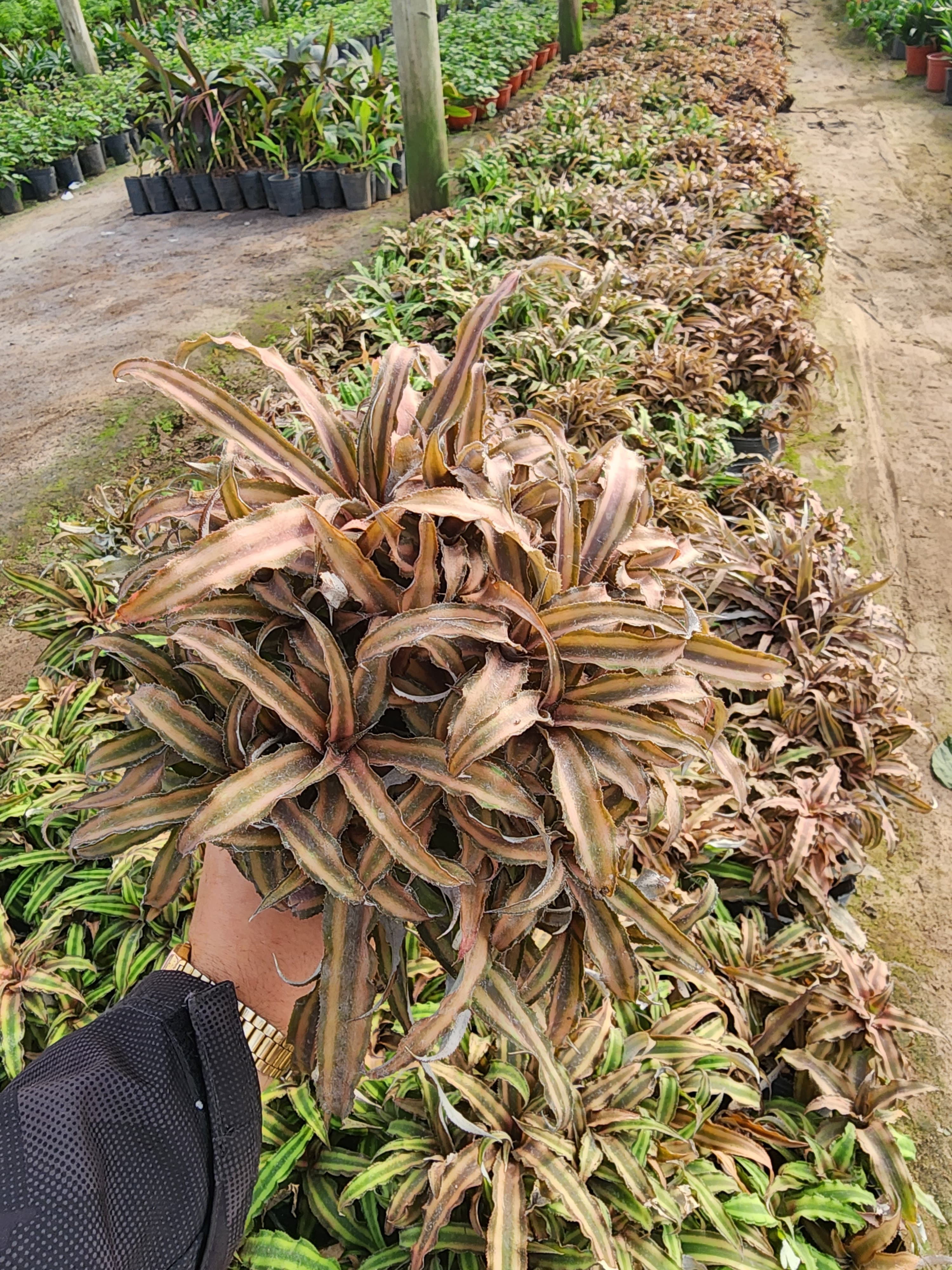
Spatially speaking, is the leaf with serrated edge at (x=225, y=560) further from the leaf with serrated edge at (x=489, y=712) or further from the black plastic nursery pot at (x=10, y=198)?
the black plastic nursery pot at (x=10, y=198)

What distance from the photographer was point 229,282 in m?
5.75

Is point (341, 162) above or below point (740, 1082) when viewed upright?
above

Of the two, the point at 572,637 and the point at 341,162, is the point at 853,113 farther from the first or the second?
the point at 572,637

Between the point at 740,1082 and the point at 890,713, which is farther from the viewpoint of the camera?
the point at 890,713

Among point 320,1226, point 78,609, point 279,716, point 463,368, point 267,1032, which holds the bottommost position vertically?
point 320,1226

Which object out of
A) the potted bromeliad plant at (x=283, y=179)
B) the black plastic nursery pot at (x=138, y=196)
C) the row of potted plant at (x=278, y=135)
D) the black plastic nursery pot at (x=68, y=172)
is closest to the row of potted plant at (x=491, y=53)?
the row of potted plant at (x=278, y=135)

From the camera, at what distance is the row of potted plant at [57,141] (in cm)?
833

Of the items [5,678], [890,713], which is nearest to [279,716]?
[890,713]

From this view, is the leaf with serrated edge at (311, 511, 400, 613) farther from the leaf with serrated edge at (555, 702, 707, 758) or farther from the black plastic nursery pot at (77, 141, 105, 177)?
the black plastic nursery pot at (77, 141, 105, 177)

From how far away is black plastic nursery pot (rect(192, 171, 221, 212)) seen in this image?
710 centimetres

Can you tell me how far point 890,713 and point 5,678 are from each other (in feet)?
9.32

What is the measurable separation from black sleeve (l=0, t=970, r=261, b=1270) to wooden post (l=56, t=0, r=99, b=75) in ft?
44.7

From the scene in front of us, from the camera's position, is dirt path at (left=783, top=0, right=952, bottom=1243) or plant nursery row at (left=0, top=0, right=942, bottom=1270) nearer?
plant nursery row at (left=0, top=0, right=942, bottom=1270)

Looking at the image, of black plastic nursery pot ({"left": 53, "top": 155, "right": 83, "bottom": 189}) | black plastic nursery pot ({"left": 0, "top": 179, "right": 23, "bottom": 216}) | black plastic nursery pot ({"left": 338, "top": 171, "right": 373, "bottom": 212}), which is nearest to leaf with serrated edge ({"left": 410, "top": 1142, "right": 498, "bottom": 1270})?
black plastic nursery pot ({"left": 338, "top": 171, "right": 373, "bottom": 212})
